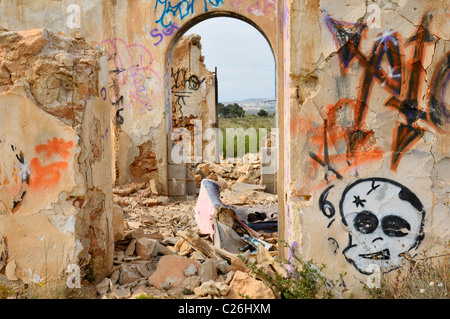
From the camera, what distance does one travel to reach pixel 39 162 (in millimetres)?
3182

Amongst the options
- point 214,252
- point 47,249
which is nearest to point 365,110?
point 214,252

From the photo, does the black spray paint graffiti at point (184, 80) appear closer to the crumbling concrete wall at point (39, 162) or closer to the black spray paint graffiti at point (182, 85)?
the black spray paint graffiti at point (182, 85)

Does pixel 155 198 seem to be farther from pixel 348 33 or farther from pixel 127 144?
pixel 348 33

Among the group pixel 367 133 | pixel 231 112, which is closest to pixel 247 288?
pixel 367 133

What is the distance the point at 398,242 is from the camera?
122 inches

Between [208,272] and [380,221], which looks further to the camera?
[208,272]

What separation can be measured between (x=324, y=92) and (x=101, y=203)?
202 centimetres

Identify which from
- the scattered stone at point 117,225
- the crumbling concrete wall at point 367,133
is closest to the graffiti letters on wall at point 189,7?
the scattered stone at point 117,225

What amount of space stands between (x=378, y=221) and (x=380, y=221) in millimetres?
14

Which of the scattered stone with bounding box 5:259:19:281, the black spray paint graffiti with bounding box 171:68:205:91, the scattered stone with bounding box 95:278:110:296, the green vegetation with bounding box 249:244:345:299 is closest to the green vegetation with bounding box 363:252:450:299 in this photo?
the green vegetation with bounding box 249:244:345:299

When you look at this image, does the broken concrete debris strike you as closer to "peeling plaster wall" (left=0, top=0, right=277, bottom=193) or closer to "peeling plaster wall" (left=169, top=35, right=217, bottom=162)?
"peeling plaster wall" (left=0, top=0, right=277, bottom=193)

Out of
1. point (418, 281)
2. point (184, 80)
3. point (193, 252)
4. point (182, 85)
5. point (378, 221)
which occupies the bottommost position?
point (193, 252)

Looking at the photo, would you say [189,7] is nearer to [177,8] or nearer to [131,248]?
[177,8]

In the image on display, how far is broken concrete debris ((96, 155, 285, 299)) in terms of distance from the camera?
10.9ft
